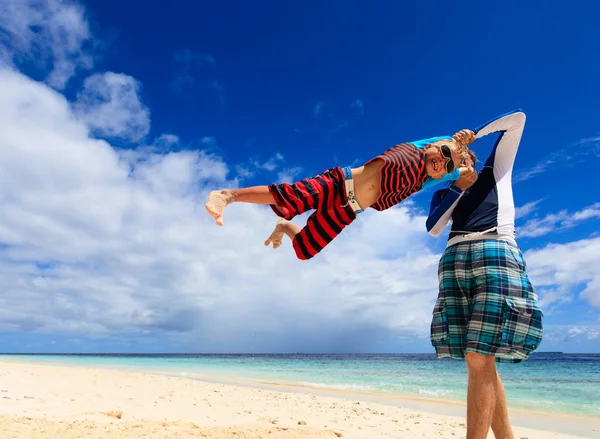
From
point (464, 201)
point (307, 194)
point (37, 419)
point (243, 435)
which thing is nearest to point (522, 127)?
point (464, 201)

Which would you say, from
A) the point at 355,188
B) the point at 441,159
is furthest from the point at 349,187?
the point at 441,159

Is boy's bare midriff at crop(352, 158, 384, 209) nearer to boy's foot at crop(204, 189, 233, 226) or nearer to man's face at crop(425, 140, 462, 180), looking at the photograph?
man's face at crop(425, 140, 462, 180)

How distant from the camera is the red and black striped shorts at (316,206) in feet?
9.17

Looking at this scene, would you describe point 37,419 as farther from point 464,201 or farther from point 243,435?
point 464,201

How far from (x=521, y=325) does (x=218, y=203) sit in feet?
6.67

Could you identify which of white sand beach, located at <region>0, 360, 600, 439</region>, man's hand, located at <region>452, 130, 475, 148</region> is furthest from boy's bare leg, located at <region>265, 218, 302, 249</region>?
white sand beach, located at <region>0, 360, 600, 439</region>

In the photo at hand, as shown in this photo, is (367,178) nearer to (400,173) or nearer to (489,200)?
(400,173)

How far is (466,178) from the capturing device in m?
3.10

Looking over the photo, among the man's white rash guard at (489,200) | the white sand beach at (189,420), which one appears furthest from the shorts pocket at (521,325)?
the white sand beach at (189,420)

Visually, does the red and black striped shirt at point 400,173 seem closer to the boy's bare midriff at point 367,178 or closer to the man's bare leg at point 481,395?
the boy's bare midriff at point 367,178

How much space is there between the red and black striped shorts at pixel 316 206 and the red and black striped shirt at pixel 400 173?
0.28 meters

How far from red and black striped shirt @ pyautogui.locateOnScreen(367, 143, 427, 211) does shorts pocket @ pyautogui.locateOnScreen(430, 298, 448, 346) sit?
0.82 m

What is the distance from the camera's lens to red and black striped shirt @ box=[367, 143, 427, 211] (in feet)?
9.61

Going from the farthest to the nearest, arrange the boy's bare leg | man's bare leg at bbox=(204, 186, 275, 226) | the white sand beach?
the white sand beach, the boy's bare leg, man's bare leg at bbox=(204, 186, 275, 226)
